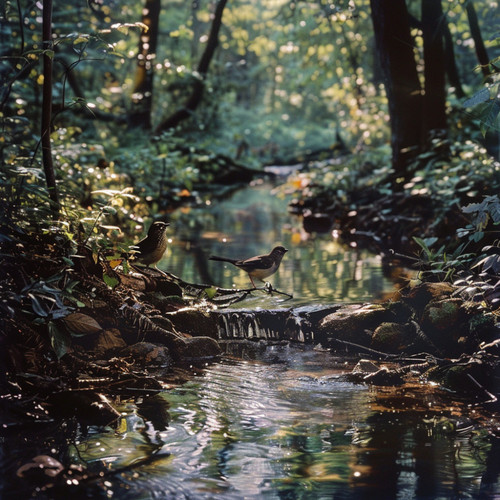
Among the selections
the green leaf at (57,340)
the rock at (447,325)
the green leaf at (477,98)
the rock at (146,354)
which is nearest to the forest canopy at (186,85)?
the green leaf at (477,98)

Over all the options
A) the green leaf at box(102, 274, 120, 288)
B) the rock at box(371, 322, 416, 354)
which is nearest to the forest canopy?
the green leaf at box(102, 274, 120, 288)

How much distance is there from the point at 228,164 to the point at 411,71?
10.8 meters

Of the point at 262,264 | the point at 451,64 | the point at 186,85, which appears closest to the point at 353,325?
the point at 262,264

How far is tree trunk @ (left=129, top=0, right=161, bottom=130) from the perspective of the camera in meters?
16.5

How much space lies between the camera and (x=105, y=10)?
1623cm

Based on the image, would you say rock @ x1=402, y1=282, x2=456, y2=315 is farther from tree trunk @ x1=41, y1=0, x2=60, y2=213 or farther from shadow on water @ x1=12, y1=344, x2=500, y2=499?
tree trunk @ x1=41, y1=0, x2=60, y2=213

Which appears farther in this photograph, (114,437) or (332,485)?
(114,437)

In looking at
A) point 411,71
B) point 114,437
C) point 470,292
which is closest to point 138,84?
point 411,71

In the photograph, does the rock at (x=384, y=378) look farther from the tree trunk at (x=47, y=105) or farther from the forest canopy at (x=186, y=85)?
the tree trunk at (x=47, y=105)

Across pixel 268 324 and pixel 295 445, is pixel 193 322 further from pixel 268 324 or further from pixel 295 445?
pixel 295 445

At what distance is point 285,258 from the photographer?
9.16 meters

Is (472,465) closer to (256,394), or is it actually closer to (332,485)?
(332,485)

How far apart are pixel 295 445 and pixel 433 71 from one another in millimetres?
9369

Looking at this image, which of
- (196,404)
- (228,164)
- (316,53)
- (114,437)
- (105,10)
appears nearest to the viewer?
(114,437)
